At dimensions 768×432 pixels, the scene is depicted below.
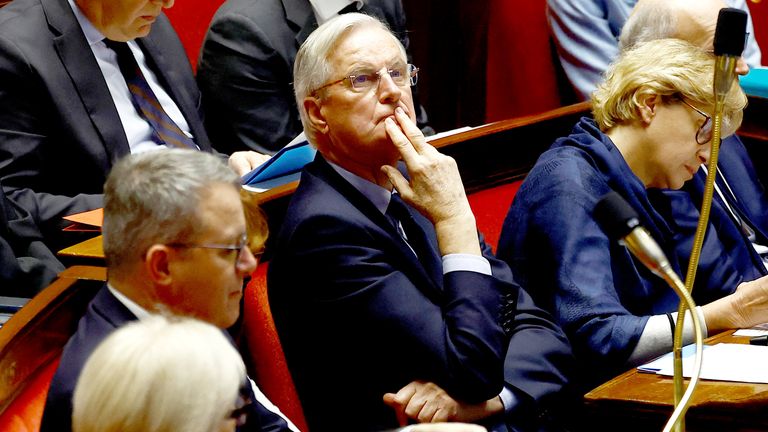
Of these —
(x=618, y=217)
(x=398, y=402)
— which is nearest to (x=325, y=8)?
(x=398, y=402)

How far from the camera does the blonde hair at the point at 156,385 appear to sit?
1.06m

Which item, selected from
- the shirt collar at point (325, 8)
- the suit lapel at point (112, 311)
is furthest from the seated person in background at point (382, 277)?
the shirt collar at point (325, 8)

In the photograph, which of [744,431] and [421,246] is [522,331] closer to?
[421,246]

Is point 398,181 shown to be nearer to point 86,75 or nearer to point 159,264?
point 159,264

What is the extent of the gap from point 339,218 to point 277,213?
0.33 metres

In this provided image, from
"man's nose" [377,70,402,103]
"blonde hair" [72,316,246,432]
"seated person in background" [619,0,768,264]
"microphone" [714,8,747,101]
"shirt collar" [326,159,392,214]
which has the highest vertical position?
"microphone" [714,8,747,101]

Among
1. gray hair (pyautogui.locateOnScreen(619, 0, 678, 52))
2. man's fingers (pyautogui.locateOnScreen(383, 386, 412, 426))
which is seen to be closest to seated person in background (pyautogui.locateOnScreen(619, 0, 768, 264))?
gray hair (pyautogui.locateOnScreen(619, 0, 678, 52))

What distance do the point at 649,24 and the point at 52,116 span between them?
4.41 ft

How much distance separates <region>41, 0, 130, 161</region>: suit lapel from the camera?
235 centimetres

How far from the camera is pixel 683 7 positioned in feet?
8.52

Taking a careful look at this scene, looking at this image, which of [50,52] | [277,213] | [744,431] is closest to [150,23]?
[50,52]

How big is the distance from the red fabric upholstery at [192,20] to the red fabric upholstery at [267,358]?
50.2 inches

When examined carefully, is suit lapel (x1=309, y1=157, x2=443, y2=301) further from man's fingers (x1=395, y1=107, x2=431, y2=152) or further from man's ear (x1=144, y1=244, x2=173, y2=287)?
→ man's ear (x1=144, y1=244, x2=173, y2=287)

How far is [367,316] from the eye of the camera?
5.79ft
